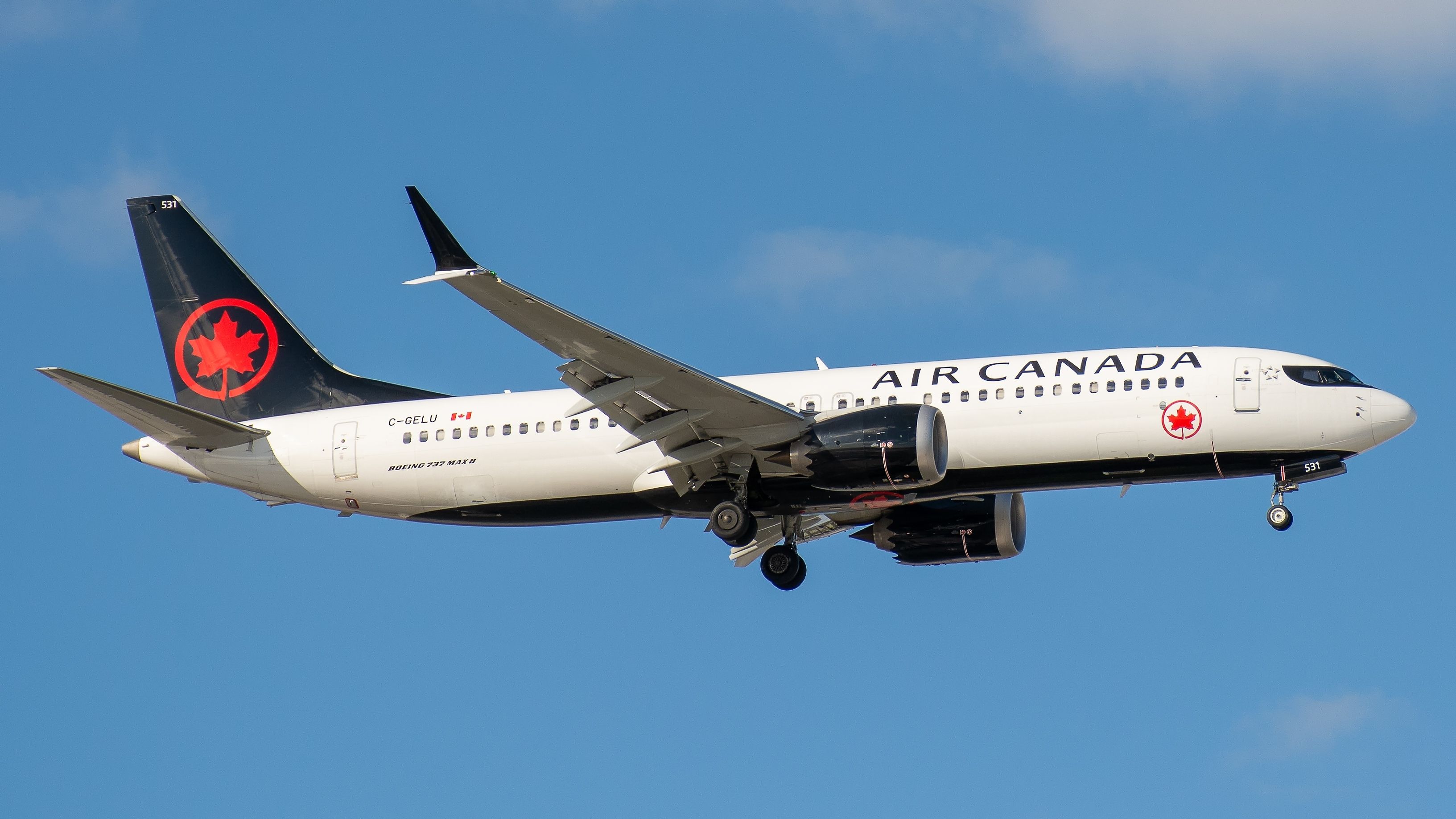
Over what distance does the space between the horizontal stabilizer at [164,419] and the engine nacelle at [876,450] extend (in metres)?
13.5

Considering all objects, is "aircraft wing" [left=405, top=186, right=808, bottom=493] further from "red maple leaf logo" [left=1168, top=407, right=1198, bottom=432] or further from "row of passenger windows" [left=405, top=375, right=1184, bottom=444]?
"red maple leaf logo" [left=1168, top=407, right=1198, bottom=432]

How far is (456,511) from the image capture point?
125 ft

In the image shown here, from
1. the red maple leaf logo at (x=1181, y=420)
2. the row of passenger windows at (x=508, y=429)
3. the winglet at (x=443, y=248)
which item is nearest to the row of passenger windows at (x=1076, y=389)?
the red maple leaf logo at (x=1181, y=420)

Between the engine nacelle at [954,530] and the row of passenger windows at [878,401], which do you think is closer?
the row of passenger windows at [878,401]

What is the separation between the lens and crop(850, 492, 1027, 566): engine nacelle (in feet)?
133

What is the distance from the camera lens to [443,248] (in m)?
28.8

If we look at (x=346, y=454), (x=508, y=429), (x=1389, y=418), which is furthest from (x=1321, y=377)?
(x=346, y=454)

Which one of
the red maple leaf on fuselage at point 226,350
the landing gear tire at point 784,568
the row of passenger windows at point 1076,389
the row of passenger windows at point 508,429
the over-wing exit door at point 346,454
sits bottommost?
the landing gear tire at point 784,568

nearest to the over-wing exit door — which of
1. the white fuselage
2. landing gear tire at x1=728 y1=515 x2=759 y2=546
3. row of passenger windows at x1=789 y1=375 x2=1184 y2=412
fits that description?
the white fuselage

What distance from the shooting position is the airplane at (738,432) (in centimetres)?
3409

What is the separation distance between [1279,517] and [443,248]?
18.0 metres

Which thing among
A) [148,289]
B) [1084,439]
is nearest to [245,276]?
[148,289]

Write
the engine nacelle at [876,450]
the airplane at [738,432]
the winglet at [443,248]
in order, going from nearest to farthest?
the winglet at [443,248] → the engine nacelle at [876,450] → the airplane at [738,432]

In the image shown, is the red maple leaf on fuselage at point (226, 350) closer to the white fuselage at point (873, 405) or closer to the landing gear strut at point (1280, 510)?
the white fuselage at point (873, 405)
